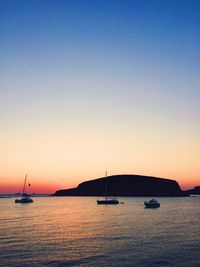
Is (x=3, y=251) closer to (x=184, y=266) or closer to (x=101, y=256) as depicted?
(x=101, y=256)

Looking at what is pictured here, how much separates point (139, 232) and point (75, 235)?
11575 millimetres

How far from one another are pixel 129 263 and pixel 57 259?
26.7 feet

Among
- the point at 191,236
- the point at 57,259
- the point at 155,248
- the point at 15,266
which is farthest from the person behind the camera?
the point at 191,236

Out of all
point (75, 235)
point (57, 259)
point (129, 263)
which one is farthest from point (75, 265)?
point (75, 235)

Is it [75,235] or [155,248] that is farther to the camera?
[75,235]

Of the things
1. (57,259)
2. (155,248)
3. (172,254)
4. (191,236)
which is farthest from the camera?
(191,236)

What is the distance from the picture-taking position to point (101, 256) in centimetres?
3694

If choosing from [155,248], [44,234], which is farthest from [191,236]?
[44,234]

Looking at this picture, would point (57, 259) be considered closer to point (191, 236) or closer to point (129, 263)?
point (129, 263)

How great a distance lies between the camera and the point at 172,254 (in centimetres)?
3791

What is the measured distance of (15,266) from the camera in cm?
3200

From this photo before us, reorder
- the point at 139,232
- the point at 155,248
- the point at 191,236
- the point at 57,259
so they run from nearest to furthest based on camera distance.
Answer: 1. the point at 57,259
2. the point at 155,248
3. the point at 191,236
4. the point at 139,232

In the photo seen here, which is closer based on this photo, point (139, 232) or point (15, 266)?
point (15, 266)

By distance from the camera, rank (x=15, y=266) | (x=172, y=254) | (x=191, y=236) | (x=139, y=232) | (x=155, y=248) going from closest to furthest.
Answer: (x=15, y=266)
(x=172, y=254)
(x=155, y=248)
(x=191, y=236)
(x=139, y=232)
